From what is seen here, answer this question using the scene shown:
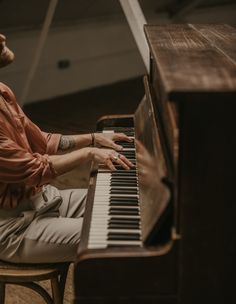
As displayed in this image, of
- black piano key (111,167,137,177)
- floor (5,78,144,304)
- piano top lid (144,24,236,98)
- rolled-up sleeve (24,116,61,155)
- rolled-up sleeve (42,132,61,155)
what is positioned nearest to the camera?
piano top lid (144,24,236,98)

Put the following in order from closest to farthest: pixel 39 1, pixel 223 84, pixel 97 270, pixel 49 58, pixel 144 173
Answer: pixel 223 84 → pixel 97 270 → pixel 144 173 → pixel 39 1 → pixel 49 58

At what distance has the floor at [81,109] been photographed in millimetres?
5351

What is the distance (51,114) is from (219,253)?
15.9 feet

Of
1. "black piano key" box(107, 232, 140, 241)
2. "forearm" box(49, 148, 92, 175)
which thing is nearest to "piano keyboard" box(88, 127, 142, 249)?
"black piano key" box(107, 232, 140, 241)

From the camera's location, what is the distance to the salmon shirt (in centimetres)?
182

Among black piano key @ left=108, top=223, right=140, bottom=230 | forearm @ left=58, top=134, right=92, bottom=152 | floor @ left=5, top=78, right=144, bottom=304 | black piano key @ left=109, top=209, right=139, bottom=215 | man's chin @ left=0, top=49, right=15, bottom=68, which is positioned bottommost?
floor @ left=5, top=78, right=144, bottom=304

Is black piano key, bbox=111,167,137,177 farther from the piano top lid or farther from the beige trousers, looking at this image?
the piano top lid

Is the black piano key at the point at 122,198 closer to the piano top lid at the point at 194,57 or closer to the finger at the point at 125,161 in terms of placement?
the finger at the point at 125,161

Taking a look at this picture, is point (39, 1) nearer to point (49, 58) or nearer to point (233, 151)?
point (49, 58)

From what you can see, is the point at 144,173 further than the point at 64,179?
No

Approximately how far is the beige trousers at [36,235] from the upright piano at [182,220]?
26 cm

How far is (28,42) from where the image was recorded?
6.33 metres

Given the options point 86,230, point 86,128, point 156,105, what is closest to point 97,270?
point 86,230

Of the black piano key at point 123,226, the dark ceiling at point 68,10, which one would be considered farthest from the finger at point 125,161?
the dark ceiling at point 68,10
